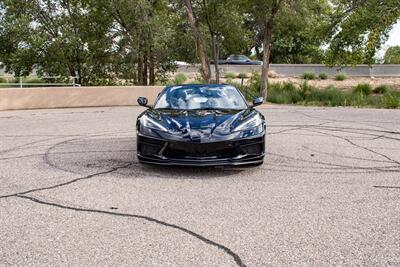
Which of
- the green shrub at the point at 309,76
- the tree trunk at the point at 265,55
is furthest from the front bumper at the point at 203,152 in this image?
the green shrub at the point at 309,76

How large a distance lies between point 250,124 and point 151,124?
4.66 feet

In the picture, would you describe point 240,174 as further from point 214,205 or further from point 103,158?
point 103,158

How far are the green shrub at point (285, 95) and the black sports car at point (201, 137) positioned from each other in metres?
17.0

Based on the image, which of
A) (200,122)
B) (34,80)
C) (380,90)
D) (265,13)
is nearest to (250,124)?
(200,122)

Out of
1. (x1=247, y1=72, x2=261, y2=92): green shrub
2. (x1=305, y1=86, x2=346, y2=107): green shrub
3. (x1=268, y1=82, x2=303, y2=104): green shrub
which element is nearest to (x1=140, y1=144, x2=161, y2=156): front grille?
(x1=305, y1=86, x2=346, y2=107): green shrub

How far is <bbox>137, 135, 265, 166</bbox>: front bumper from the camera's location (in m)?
6.36

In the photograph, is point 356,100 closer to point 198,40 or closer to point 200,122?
point 198,40

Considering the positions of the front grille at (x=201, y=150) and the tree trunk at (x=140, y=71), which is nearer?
the front grille at (x=201, y=150)

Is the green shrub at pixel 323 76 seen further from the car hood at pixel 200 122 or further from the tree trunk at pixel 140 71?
the car hood at pixel 200 122

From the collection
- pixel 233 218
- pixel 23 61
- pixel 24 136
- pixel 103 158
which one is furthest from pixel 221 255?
pixel 23 61

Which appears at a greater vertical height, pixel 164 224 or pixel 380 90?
pixel 380 90

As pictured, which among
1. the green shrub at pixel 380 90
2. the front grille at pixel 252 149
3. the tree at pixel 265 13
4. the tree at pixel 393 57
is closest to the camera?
the front grille at pixel 252 149

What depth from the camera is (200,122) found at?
664cm

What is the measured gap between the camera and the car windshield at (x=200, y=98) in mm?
7801
